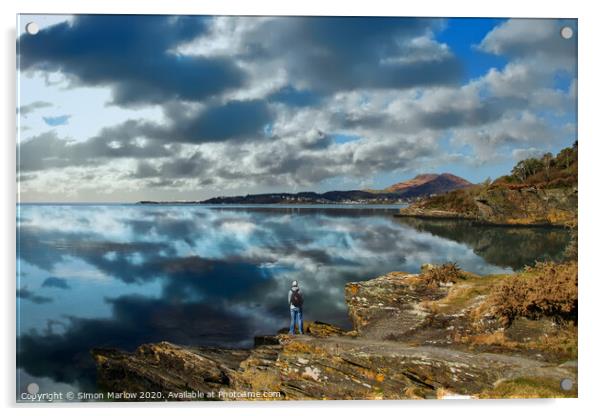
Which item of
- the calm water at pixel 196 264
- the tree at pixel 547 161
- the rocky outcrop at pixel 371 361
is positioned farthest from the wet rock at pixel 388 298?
the tree at pixel 547 161

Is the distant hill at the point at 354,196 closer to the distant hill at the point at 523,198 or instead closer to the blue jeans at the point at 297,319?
the distant hill at the point at 523,198

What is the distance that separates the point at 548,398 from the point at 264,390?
4.80m

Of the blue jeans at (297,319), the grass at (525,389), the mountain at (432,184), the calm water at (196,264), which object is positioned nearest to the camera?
the grass at (525,389)

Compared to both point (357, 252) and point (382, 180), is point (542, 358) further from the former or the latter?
point (382, 180)

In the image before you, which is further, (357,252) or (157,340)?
(357,252)

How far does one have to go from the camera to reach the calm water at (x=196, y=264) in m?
6.94

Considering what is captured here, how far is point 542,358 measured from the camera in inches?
266

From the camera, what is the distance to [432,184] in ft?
25.3

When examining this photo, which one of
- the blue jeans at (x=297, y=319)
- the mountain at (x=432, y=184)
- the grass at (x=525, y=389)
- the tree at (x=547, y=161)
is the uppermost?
the tree at (x=547, y=161)

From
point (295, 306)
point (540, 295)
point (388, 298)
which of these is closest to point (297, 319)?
point (295, 306)

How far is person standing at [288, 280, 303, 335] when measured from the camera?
7301 millimetres

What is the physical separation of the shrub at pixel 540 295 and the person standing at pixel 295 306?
11.0 feet

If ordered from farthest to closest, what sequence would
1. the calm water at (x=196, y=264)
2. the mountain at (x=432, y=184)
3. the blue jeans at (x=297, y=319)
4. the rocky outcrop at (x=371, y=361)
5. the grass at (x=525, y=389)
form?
the mountain at (x=432, y=184), the blue jeans at (x=297, y=319), the calm water at (x=196, y=264), the rocky outcrop at (x=371, y=361), the grass at (x=525, y=389)
